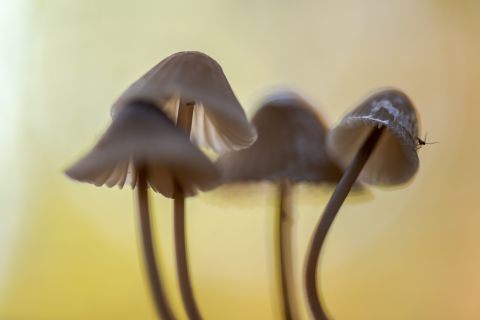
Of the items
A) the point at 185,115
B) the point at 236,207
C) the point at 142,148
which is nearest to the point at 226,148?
the point at 185,115

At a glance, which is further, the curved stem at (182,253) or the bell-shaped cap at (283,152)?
the bell-shaped cap at (283,152)

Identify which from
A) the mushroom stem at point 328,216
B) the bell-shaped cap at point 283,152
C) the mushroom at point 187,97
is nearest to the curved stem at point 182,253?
the mushroom at point 187,97

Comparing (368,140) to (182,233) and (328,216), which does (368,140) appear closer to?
(328,216)

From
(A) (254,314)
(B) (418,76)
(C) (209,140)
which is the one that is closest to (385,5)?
(B) (418,76)

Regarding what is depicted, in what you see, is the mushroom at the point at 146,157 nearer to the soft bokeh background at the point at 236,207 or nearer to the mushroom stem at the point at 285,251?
the mushroom stem at the point at 285,251

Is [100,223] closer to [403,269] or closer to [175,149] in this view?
[403,269]

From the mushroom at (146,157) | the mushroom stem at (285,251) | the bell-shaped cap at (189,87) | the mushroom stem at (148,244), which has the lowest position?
the mushroom stem at (285,251)
